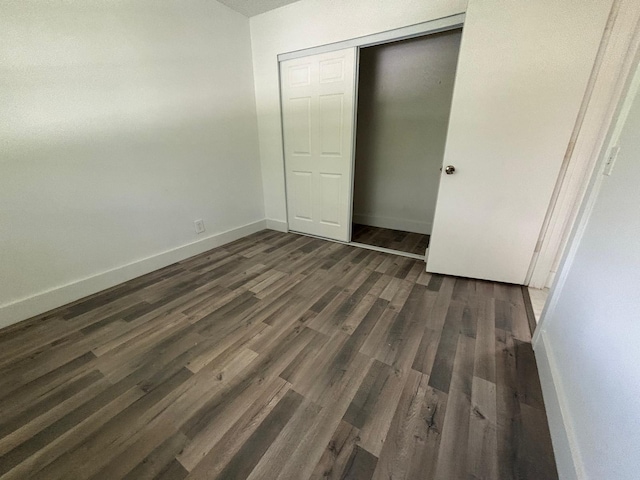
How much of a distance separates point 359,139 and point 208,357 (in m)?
3.16

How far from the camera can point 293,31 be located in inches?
98.7

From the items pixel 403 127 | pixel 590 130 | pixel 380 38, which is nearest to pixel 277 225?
pixel 403 127

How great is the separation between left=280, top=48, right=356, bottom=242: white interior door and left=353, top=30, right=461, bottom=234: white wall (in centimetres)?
90

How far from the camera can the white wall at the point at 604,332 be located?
664mm

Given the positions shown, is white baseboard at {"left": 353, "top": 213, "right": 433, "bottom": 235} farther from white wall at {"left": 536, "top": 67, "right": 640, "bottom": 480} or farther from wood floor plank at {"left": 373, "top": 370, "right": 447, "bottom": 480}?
wood floor plank at {"left": 373, "top": 370, "right": 447, "bottom": 480}

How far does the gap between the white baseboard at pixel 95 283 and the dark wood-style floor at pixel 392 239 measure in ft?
5.70

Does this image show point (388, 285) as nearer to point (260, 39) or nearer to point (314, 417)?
point (314, 417)

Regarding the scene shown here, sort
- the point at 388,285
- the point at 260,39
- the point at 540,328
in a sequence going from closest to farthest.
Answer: the point at 540,328 < the point at 388,285 < the point at 260,39

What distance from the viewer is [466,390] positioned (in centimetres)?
116

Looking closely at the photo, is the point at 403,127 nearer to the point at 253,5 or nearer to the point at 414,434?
the point at 253,5

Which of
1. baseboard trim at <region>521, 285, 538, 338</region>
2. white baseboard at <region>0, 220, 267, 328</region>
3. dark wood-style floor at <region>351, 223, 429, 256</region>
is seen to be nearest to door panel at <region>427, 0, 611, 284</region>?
baseboard trim at <region>521, 285, 538, 338</region>

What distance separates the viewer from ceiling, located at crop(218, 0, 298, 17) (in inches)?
93.3

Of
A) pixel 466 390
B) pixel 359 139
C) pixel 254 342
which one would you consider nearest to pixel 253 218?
pixel 359 139

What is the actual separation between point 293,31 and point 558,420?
345cm
